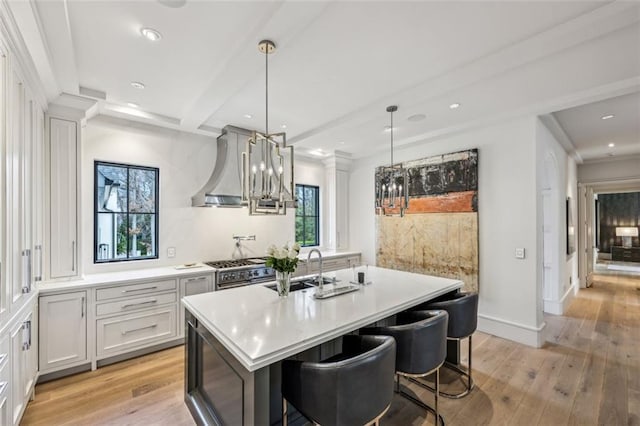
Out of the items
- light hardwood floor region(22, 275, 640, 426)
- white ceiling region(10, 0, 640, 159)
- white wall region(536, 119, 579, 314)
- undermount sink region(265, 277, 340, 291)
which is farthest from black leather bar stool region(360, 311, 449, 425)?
white wall region(536, 119, 579, 314)

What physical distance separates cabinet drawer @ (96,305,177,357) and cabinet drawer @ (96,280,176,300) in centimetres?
23

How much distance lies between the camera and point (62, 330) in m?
2.70

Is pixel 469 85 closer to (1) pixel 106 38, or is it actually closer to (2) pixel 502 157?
(2) pixel 502 157

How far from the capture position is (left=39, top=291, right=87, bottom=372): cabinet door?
261cm

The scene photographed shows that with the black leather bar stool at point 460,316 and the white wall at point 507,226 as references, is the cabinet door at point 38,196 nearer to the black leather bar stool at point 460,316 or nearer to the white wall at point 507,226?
the black leather bar stool at point 460,316

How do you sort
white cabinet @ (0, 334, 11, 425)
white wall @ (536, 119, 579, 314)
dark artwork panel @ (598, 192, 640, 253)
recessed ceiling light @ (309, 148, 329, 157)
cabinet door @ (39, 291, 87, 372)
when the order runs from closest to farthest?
1. white cabinet @ (0, 334, 11, 425)
2. cabinet door @ (39, 291, 87, 372)
3. white wall @ (536, 119, 579, 314)
4. recessed ceiling light @ (309, 148, 329, 157)
5. dark artwork panel @ (598, 192, 640, 253)

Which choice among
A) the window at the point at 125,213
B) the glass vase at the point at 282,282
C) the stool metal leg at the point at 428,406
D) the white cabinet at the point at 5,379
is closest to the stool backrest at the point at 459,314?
the stool metal leg at the point at 428,406

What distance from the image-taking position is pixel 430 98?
2.95 meters

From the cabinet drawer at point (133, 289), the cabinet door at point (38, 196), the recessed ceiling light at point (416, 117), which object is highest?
the recessed ceiling light at point (416, 117)

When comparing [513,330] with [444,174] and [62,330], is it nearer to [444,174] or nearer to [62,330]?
[444,174]

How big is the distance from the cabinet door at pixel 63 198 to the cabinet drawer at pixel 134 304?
48 cm

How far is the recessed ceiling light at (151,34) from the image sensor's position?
1959mm

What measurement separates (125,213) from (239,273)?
64.4 inches

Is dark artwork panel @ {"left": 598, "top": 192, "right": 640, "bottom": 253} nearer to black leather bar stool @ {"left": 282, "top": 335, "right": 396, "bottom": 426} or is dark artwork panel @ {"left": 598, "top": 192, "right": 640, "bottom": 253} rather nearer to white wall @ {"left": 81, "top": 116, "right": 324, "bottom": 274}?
white wall @ {"left": 81, "top": 116, "right": 324, "bottom": 274}
